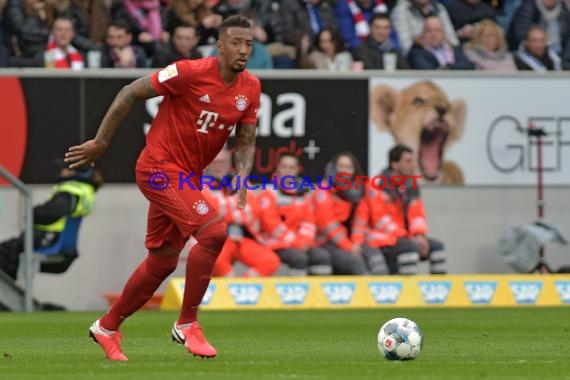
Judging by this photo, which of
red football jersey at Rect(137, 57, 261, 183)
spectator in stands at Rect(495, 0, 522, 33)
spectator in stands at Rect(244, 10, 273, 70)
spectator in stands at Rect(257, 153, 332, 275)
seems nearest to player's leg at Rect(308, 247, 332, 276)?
spectator in stands at Rect(257, 153, 332, 275)

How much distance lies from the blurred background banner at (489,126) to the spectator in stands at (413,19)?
1305 millimetres

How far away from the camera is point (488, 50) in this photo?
75.3 feet

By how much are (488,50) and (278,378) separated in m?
14.0

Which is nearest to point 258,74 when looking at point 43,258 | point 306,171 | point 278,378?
point 306,171

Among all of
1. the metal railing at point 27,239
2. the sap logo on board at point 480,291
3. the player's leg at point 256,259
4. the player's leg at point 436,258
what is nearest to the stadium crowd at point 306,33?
the metal railing at point 27,239

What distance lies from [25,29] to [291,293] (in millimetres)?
4640

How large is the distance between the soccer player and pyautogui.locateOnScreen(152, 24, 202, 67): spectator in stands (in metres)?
9.57

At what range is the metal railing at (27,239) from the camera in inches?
755

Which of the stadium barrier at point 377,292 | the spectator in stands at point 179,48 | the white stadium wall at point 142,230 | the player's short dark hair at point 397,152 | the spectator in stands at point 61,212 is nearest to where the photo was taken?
the spectator in stands at point 61,212

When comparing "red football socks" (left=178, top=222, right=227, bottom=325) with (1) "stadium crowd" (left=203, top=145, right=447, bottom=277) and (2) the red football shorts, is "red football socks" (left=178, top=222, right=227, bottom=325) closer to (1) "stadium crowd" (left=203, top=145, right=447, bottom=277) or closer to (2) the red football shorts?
(2) the red football shorts

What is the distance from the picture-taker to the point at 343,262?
20.5 metres

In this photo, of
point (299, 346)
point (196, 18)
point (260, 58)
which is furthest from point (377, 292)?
point (299, 346)

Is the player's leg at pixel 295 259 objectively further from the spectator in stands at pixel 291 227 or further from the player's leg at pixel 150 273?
the player's leg at pixel 150 273

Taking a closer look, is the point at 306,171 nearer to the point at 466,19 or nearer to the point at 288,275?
the point at 288,275
